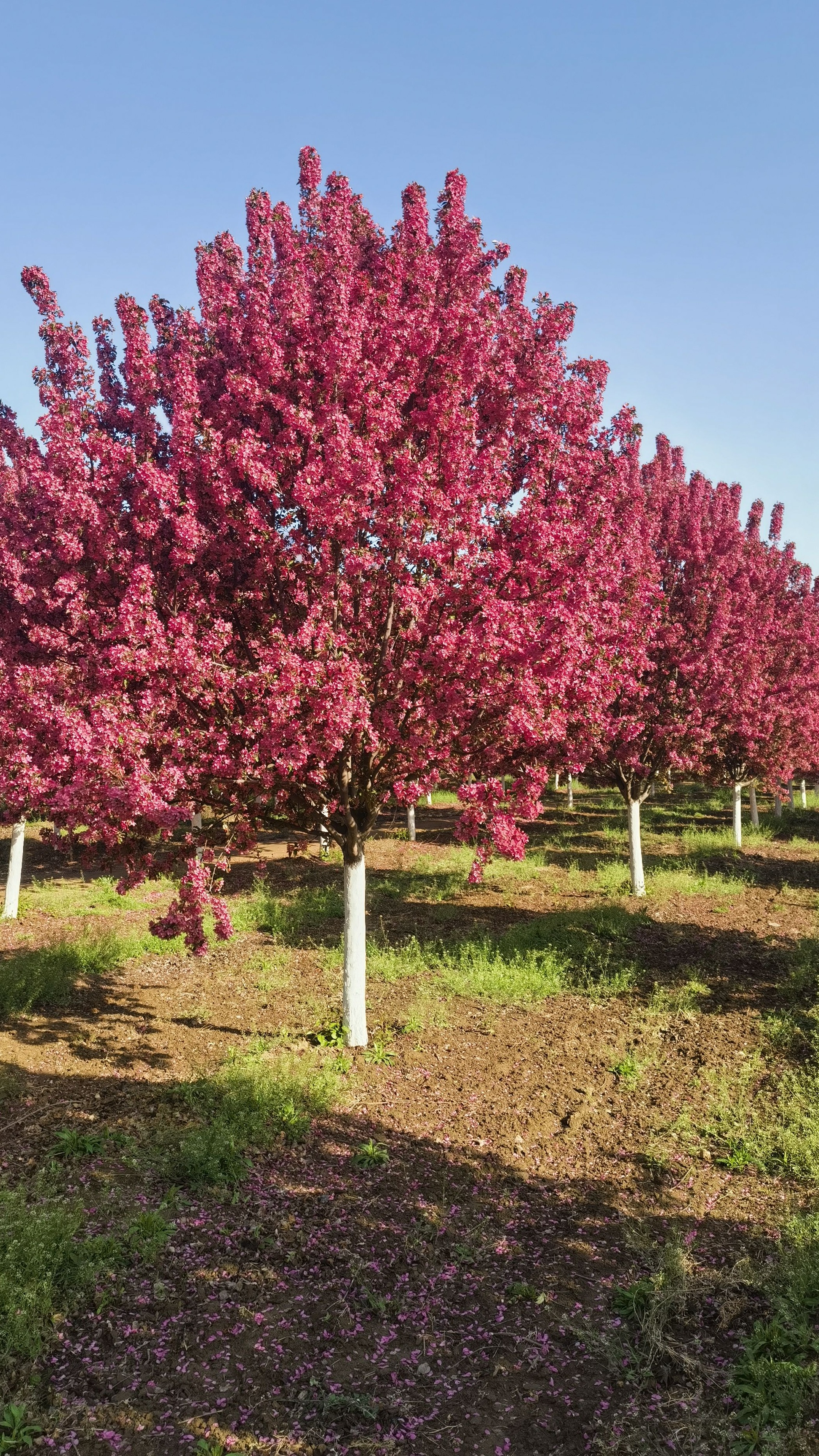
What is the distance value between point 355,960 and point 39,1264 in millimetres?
4949

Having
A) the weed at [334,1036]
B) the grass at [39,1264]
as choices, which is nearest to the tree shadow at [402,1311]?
the grass at [39,1264]

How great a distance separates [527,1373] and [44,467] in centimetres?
925

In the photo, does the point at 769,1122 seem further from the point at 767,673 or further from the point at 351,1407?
the point at 767,673

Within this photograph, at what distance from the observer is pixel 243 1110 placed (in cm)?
826

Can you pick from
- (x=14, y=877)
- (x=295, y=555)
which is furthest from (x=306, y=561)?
(x=14, y=877)

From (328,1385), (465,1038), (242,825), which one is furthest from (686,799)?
(328,1385)

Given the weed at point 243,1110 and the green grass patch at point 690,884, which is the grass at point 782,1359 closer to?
the weed at point 243,1110

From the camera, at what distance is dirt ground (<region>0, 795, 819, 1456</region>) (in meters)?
4.77

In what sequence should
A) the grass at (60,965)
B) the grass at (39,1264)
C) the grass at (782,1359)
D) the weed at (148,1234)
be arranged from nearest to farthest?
the grass at (782,1359) → the grass at (39,1264) → the weed at (148,1234) → the grass at (60,965)

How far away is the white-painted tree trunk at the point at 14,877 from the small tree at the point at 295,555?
30.3 ft

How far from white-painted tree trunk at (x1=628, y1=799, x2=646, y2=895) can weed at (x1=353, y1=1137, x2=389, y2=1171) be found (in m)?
12.1

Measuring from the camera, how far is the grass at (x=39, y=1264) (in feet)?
16.8

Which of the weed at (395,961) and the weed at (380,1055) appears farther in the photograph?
the weed at (395,961)

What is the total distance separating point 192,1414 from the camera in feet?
15.4
